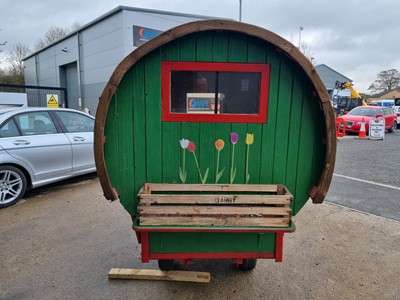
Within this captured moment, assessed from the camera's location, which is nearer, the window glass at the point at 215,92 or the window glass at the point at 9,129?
the window glass at the point at 215,92

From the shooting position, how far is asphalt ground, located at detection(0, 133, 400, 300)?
2535 mm

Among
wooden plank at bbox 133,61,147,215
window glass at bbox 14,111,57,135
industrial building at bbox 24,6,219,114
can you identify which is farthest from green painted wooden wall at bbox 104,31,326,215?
industrial building at bbox 24,6,219,114

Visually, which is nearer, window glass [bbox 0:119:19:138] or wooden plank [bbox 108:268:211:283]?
wooden plank [bbox 108:268:211:283]

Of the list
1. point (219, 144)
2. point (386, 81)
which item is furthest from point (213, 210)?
point (386, 81)

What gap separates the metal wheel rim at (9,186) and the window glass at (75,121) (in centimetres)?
125

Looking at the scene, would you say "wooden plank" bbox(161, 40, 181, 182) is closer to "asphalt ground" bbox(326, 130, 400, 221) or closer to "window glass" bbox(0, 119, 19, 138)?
"window glass" bbox(0, 119, 19, 138)

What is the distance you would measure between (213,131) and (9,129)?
384 centimetres

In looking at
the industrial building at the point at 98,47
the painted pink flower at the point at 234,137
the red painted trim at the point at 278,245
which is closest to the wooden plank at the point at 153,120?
the painted pink flower at the point at 234,137

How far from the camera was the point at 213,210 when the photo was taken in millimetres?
2098

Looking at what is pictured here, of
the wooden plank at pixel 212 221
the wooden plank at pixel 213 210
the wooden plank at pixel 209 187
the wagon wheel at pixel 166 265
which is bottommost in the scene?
the wagon wheel at pixel 166 265

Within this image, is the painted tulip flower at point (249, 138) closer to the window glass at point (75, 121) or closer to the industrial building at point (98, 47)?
the window glass at point (75, 121)

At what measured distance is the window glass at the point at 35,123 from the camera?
465cm

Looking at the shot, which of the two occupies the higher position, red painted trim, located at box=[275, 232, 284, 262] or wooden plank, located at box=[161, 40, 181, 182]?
wooden plank, located at box=[161, 40, 181, 182]

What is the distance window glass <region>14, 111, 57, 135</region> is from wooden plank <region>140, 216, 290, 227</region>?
3716 millimetres
